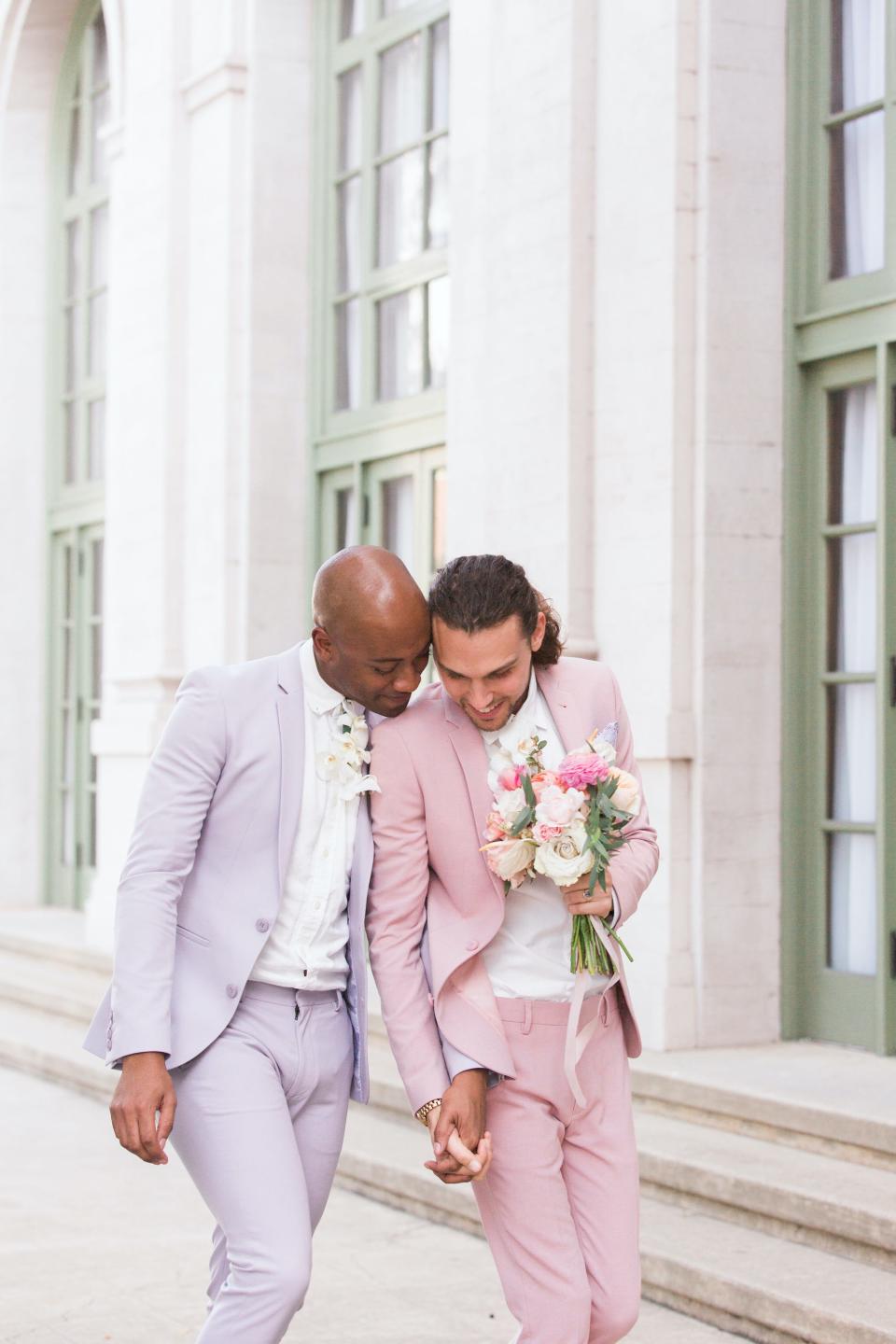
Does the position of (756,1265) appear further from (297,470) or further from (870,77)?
(297,470)

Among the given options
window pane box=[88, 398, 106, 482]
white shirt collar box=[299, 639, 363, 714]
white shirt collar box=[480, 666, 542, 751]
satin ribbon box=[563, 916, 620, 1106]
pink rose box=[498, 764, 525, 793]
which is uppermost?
window pane box=[88, 398, 106, 482]

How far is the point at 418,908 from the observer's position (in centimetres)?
339

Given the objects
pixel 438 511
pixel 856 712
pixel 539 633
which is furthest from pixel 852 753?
pixel 539 633

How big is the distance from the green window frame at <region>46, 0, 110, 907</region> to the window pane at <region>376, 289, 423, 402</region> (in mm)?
3565

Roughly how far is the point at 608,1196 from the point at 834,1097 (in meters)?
2.74

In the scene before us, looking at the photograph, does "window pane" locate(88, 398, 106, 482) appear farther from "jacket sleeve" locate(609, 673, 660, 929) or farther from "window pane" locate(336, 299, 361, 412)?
"jacket sleeve" locate(609, 673, 660, 929)

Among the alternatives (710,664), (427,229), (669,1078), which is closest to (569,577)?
(710,664)

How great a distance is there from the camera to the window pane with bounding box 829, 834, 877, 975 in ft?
22.7

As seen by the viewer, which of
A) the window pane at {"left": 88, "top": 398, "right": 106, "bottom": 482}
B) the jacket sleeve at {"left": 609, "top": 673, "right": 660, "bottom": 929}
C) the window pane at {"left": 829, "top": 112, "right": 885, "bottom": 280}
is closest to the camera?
the jacket sleeve at {"left": 609, "top": 673, "right": 660, "bottom": 929}

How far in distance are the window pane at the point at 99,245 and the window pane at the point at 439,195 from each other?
4.23 m

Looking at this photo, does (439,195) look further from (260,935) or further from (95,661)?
(260,935)

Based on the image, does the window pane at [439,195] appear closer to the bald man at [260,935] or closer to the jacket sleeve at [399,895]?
the bald man at [260,935]

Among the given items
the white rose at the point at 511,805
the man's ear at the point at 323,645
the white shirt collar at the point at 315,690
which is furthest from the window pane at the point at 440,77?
the white rose at the point at 511,805

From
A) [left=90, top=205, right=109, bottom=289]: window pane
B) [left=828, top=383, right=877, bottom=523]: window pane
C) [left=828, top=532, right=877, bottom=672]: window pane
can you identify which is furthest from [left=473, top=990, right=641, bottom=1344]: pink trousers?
[left=90, top=205, right=109, bottom=289]: window pane
